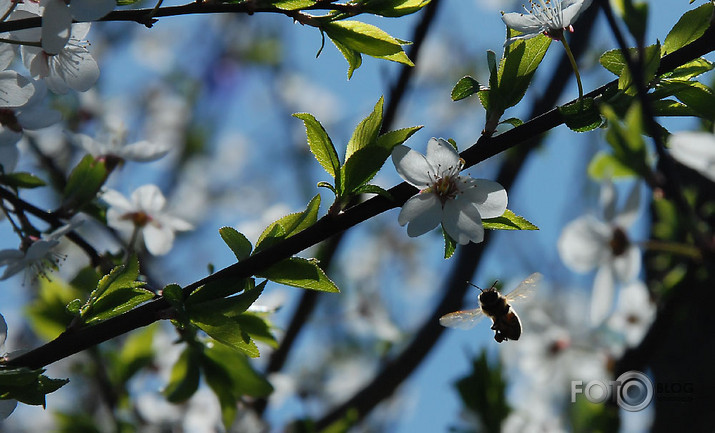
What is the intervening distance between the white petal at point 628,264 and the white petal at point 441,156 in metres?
0.43

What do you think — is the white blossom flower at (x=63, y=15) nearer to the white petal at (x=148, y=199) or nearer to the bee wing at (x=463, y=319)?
the white petal at (x=148, y=199)

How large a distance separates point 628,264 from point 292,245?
65cm

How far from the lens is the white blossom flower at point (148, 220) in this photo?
1449 mm

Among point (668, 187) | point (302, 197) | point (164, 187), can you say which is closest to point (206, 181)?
point (164, 187)

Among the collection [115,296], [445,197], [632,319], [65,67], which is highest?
[65,67]

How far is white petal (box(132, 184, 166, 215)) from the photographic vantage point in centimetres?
146

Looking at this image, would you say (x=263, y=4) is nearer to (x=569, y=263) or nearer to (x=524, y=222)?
(x=524, y=222)

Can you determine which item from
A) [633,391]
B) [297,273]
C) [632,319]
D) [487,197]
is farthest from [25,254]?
[632,319]

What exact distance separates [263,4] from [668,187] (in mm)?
562

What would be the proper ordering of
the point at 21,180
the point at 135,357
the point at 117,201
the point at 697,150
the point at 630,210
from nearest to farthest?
the point at 697,150 → the point at 630,210 → the point at 21,180 → the point at 117,201 → the point at 135,357

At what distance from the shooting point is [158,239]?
1.46m

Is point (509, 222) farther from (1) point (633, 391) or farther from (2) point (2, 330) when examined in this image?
(1) point (633, 391)

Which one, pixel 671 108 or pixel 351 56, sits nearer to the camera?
pixel 671 108

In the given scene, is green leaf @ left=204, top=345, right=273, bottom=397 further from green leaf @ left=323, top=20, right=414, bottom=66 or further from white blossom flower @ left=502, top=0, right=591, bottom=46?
white blossom flower @ left=502, top=0, right=591, bottom=46
